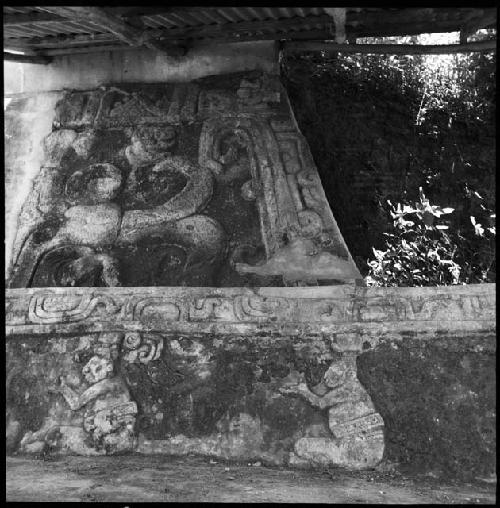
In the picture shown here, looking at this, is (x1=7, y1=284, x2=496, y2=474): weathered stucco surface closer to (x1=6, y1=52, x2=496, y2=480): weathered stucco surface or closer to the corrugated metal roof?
(x1=6, y1=52, x2=496, y2=480): weathered stucco surface

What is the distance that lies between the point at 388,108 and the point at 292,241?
298cm

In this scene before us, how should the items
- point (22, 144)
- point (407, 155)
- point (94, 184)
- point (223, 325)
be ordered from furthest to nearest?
1. point (407, 155)
2. point (22, 144)
3. point (94, 184)
4. point (223, 325)

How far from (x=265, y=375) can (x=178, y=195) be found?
1.61 metres

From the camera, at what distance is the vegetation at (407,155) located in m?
5.22

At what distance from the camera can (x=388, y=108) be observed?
608 centimetres

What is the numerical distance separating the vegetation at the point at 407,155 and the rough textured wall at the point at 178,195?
4.61 ft

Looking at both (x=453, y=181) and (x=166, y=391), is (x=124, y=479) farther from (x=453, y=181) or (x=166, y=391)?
(x=453, y=181)

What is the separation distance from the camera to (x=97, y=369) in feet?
10.0

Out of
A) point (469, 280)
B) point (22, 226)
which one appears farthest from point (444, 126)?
point (22, 226)

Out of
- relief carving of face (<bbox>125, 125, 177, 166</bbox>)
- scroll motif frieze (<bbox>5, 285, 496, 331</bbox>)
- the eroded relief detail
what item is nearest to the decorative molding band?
scroll motif frieze (<bbox>5, 285, 496, 331</bbox>)

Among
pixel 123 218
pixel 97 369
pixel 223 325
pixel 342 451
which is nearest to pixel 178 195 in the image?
pixel 123 218

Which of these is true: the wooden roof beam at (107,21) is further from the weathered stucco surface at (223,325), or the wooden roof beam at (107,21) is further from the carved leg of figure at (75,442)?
the carved leg of figure at (75,442)

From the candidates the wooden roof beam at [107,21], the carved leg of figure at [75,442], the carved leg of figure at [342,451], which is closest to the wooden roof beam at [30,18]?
the wooden roof beam at [107,21]

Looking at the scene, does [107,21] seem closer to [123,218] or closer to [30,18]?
[30,18]
